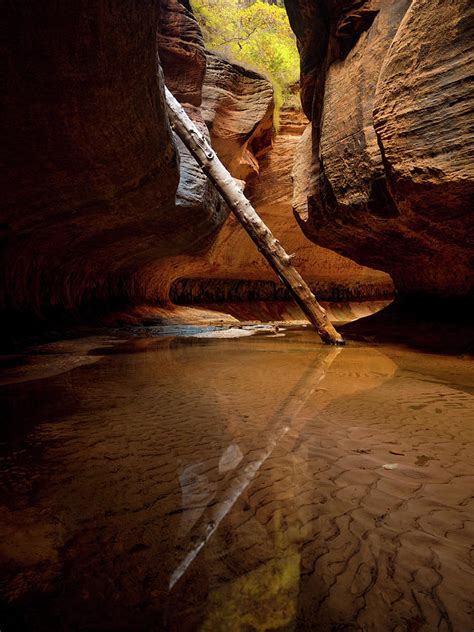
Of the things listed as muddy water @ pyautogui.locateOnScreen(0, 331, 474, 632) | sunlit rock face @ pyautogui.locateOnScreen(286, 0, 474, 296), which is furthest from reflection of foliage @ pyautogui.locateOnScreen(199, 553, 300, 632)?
sunlit rock face @ pyautogui.locateOnScreen(286, 0, 474, 296)

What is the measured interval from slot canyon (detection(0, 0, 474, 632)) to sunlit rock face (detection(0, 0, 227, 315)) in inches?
1.3

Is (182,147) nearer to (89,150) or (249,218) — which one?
(249,218)

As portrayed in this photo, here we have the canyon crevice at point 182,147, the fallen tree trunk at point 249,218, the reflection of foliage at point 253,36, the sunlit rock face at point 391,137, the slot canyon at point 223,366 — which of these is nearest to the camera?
the slot canyon at point 223,366

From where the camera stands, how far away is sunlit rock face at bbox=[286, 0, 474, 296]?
3713 mm

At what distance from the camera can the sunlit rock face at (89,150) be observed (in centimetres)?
306

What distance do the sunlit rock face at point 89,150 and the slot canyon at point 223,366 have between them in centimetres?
3

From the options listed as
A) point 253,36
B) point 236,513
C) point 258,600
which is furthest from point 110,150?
point 253,36

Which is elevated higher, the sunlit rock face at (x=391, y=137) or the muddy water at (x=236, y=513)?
the sunlit rock face at (x=391, y=137)

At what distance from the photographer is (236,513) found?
4.03ft

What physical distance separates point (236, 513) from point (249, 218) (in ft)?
17.8

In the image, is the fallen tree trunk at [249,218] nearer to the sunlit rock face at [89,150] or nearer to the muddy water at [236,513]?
the sunlit rock face at [89,150]

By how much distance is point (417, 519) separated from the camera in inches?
46.9

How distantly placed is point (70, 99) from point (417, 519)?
4486mm

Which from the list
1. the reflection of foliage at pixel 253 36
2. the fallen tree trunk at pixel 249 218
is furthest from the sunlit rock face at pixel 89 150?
the reflection of foliage at pixel 253 36
